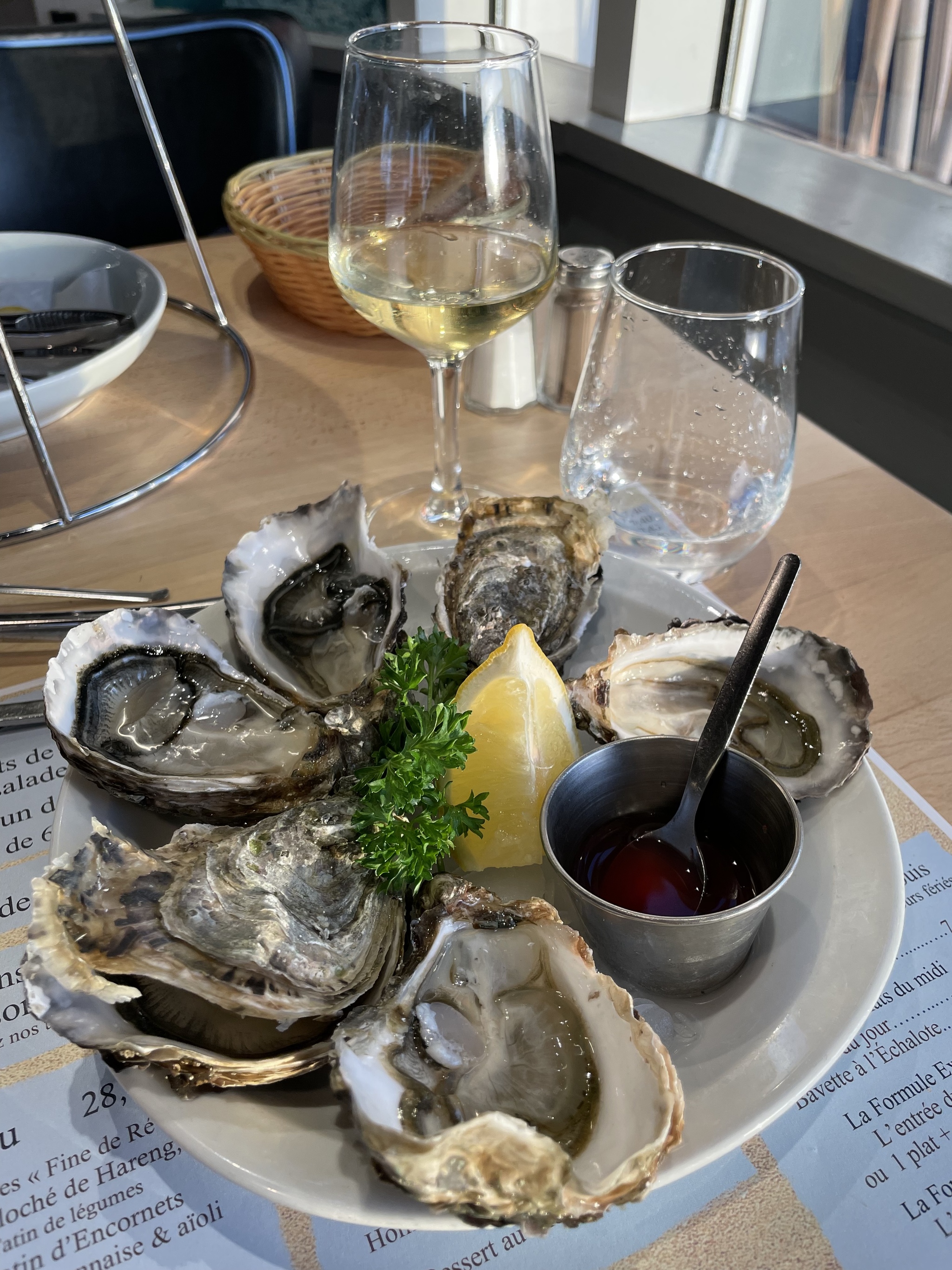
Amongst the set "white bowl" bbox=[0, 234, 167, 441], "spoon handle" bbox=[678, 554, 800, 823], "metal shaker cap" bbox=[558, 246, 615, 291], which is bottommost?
"spoon handle" bbox=[678, 554, 800, 823]

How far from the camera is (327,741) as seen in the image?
0.68 metres

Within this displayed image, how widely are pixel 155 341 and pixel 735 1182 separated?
1.26m

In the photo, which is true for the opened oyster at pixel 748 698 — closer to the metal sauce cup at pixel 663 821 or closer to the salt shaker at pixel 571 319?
the metal sauce cup at pixel 663 821

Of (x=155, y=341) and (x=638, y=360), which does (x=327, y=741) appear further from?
(x=155, y=341)

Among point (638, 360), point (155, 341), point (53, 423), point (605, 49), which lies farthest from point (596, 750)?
point (605, 49)

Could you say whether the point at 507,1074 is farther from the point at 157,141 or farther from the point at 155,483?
the point at 157,141

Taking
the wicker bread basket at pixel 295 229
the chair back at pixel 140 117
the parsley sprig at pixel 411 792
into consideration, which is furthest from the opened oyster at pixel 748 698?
the chair back at pixel 140 117

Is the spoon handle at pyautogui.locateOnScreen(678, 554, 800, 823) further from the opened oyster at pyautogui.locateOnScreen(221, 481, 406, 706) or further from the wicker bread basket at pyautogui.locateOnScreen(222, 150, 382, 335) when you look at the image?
the wicker bread basket at pyautogui.locateOnScreen(222, 150, 382, 335)

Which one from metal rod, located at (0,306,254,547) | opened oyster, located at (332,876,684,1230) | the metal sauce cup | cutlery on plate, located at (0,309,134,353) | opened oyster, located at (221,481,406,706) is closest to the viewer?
opened oyster, located at (332,876,684,1230)

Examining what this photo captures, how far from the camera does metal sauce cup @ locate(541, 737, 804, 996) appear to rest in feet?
1.75

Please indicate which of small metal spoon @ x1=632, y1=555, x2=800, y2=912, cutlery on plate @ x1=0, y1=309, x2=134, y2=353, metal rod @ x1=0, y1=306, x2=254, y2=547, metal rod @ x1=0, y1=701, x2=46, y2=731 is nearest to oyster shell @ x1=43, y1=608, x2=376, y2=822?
metal rod @ x1=0, y1=701, x2=46, y2=731

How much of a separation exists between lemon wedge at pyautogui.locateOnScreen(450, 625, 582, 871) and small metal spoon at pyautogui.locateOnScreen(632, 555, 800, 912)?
0.26 feet

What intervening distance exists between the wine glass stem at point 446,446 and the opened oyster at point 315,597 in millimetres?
185

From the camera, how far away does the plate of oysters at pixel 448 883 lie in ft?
1.55
